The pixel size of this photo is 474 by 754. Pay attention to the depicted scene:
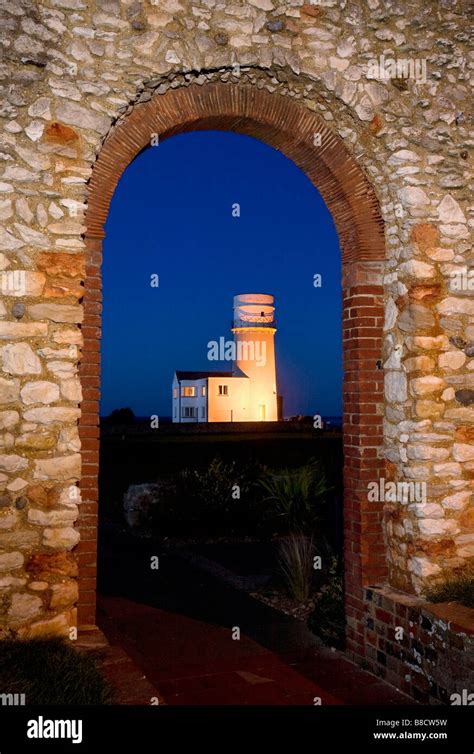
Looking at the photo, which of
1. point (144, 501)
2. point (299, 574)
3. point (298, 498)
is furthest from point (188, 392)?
point (299, 574)

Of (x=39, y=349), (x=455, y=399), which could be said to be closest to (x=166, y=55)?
(x=39, y=349)

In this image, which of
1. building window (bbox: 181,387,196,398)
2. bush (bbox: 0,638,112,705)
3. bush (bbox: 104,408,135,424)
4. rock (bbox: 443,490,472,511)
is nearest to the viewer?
bush (bbox: 0,638,112,705)

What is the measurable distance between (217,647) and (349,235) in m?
3.05

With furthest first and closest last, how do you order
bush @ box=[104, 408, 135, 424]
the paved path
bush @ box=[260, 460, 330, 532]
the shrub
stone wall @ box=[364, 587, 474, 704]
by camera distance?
1. bush @ box=[104, 408, 135, 424]
2. bush @ box=[260, 460, 330, 532]
3. the shrub
4. the paved path
5. stone wall @ box=[364, 587, 474, 704]

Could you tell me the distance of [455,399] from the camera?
455 cm

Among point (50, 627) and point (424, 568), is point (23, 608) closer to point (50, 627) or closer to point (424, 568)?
point (50, 627)

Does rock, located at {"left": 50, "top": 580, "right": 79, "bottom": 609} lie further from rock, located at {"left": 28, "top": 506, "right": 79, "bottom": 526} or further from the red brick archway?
the red brick archway

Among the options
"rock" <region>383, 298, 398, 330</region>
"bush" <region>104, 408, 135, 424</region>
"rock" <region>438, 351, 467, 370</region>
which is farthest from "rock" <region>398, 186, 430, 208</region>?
"bush" <region>104, 408, 135, 424</region>

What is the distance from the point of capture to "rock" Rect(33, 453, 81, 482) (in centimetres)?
388

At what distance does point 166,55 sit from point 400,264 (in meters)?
1.99

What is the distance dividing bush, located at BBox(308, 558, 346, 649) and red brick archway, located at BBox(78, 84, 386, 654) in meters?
0.24

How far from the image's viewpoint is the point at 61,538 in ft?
12.8

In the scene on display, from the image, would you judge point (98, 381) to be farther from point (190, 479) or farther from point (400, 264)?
point (190, 479)

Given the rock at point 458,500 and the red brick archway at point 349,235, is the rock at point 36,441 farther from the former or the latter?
the rock at point 458,500
